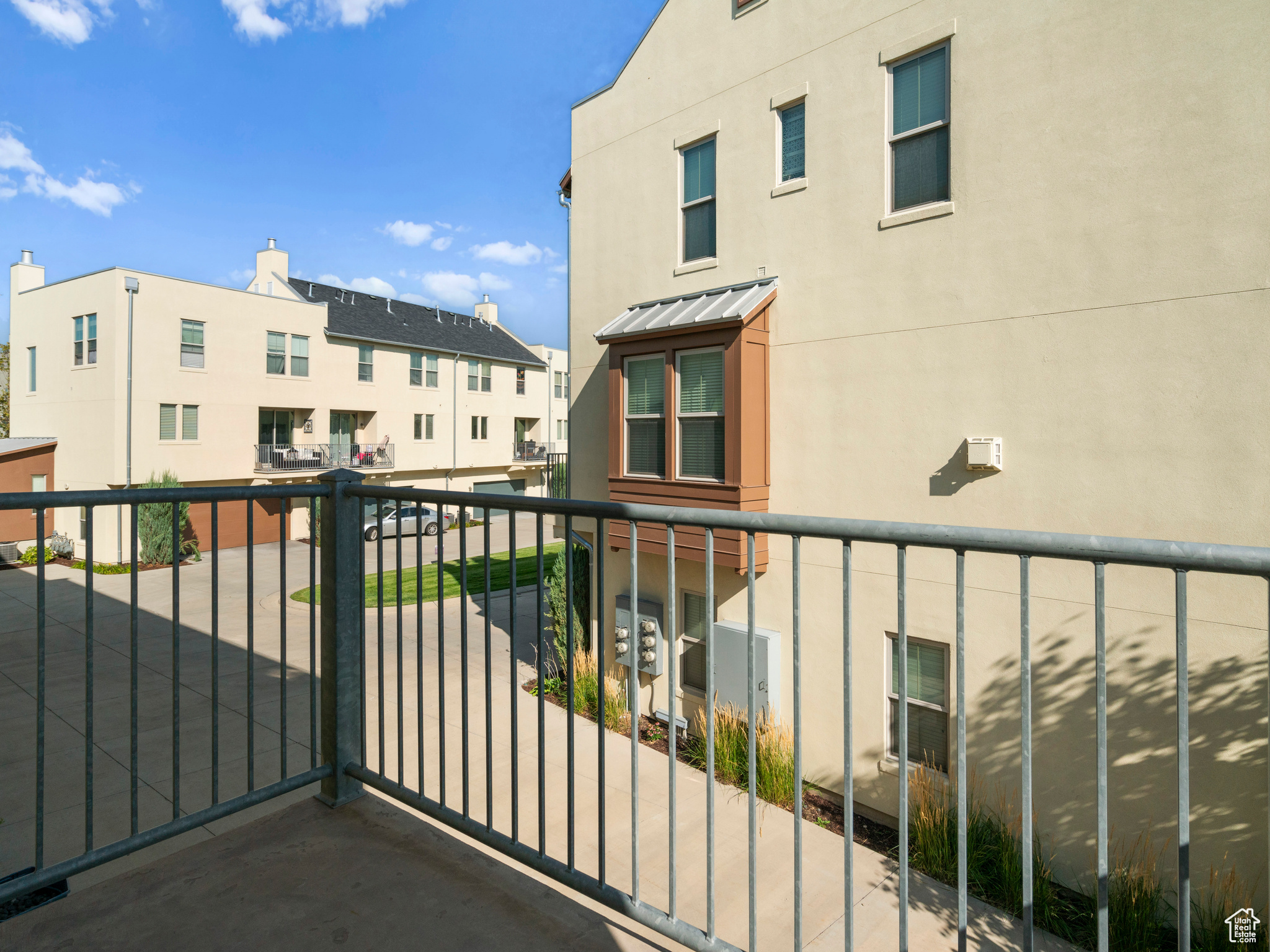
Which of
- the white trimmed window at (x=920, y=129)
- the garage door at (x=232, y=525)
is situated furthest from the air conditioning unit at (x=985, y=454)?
the garage door at (x=232, y=525)

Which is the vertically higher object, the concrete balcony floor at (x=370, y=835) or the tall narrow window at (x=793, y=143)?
the tall narrow window at (x=793, y=143)

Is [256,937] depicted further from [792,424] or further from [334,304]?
[334,304]

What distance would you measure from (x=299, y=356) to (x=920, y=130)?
71.6 ft

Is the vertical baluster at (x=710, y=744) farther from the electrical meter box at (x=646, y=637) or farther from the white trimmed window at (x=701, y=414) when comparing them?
the electrical meter box at (x=646, y=637)

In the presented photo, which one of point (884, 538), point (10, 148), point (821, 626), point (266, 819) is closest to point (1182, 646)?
point (884, 538)

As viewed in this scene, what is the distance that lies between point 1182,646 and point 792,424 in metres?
6.17

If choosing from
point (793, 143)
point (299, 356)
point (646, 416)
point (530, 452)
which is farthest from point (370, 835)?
point (530, 452)

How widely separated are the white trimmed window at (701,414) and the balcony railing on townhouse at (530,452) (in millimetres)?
23200

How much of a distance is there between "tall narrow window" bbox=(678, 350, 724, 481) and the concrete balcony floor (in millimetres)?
2874

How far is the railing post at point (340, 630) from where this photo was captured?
241 centimetres

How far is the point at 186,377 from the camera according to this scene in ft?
65.8

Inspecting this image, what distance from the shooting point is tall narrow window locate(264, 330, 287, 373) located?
22078mm

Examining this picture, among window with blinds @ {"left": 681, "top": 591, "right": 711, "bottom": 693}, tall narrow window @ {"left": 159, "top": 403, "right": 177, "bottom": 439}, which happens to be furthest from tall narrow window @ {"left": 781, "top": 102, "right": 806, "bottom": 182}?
tall narrow window @ {"left": 159, "top": 403, "right": 177, "bottom": 439}

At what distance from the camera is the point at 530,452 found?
31.3 metres
